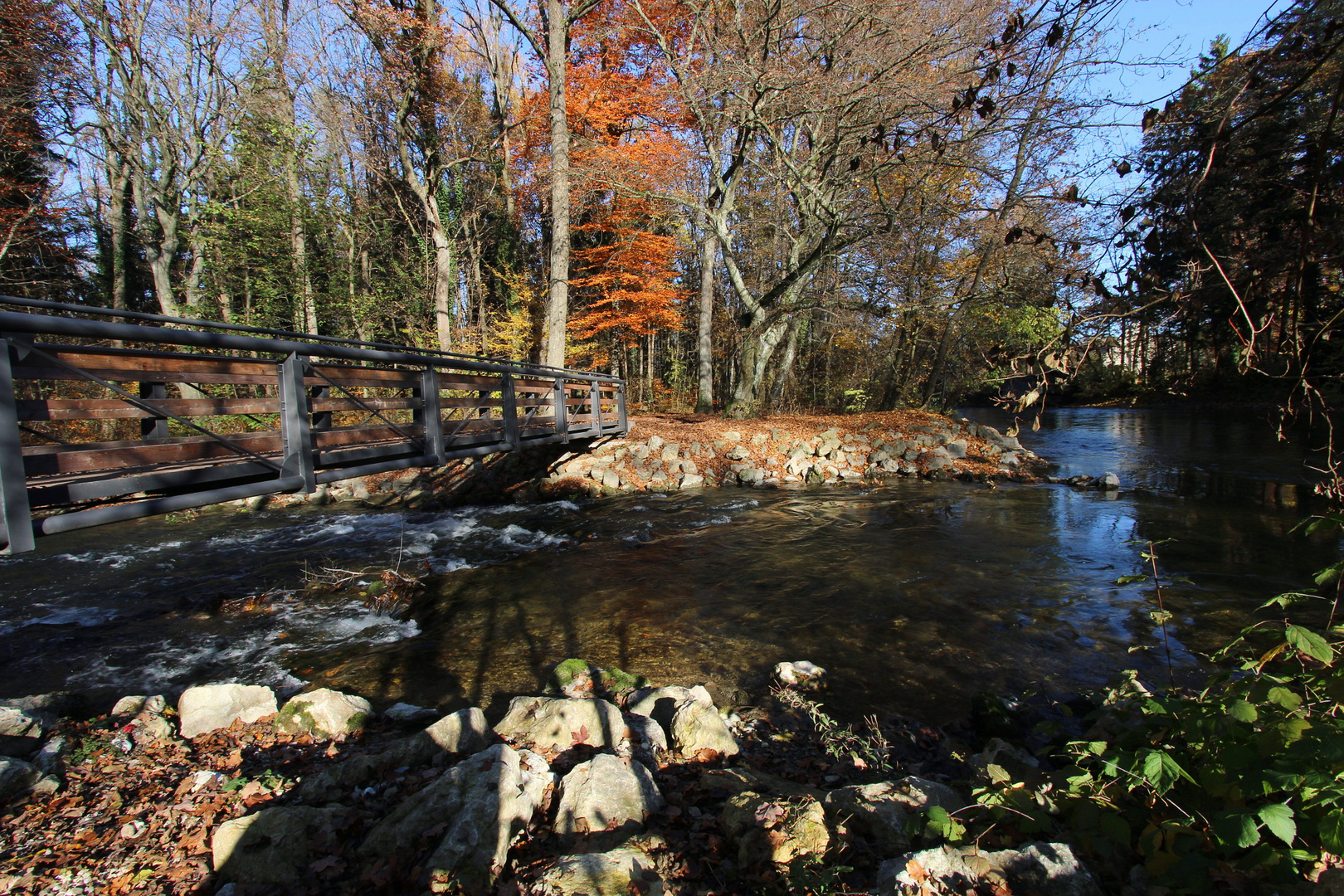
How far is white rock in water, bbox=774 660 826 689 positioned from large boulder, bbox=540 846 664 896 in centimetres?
213

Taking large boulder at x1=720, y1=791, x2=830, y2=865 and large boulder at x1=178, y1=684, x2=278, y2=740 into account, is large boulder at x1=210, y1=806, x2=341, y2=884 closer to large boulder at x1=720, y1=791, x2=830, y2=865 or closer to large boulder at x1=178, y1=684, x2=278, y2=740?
large boulder at x1=178, y1=684, x2=278, y2=740

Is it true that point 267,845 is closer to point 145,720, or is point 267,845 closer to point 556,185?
point 145,720

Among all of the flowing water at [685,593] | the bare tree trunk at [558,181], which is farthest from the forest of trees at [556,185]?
the flowing water at [685,593]

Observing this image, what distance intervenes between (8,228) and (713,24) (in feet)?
57.8

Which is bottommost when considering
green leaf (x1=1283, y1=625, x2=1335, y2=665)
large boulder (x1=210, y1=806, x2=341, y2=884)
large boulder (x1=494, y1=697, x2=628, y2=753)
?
large boulder (x1=494, y1=697, x2=628, y2=753)

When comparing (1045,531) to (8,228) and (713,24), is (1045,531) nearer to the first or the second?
(713,24)

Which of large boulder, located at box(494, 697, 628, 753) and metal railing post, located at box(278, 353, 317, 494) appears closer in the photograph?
large boulder, located at box(494, 697, 628, 753)

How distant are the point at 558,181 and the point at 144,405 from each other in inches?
415

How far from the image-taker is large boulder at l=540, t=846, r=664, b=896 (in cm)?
187

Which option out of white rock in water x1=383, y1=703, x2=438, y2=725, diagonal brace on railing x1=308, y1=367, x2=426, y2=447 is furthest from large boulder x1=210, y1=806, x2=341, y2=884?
diagonal brace on railing x1=308, y1=367, x2=426, y2=447

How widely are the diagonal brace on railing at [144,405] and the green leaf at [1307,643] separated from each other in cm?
471

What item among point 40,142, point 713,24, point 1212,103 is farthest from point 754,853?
point 40,142

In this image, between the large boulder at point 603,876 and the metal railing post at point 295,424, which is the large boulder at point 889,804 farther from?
the metal railing post at point 295,424

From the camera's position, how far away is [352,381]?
205 inches
